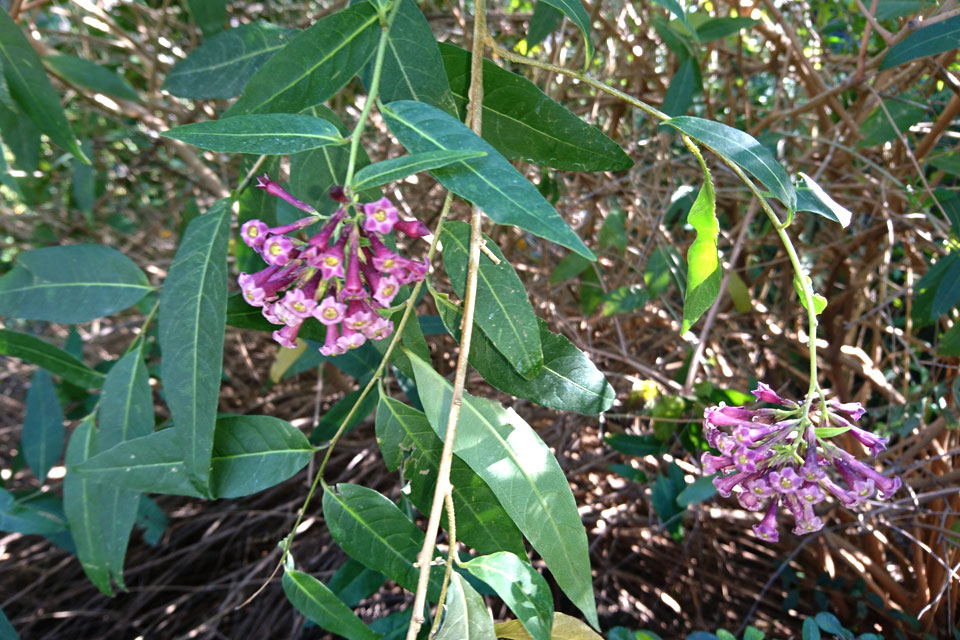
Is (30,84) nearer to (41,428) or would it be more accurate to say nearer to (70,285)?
(70,285)

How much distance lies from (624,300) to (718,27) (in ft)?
2.47

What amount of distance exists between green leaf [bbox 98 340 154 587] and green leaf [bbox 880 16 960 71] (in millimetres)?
1570

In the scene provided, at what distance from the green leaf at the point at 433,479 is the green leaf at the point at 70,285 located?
62cm

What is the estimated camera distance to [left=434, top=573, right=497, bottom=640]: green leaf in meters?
0.84

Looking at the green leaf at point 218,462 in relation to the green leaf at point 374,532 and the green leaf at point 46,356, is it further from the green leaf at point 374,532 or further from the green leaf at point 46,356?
the green leaf at point 46,356

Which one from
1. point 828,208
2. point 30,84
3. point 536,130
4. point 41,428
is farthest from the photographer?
point 41,428

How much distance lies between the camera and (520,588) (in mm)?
848

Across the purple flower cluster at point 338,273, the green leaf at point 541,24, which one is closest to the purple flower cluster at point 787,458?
the purple flower cluster at point 338,273

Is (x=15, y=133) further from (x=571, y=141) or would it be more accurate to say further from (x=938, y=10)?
Answer: (x=938, y=10)

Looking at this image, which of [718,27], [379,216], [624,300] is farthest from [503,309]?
[718,27]

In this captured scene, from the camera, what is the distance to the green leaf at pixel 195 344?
0.98 metres

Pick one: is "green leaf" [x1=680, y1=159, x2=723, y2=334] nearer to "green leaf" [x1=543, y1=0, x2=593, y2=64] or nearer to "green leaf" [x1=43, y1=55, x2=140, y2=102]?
"green leaf" [x1=543, y1=0, x2=593, y2=64]

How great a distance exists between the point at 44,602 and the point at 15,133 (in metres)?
1.83

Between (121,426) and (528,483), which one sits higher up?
(528,483)
